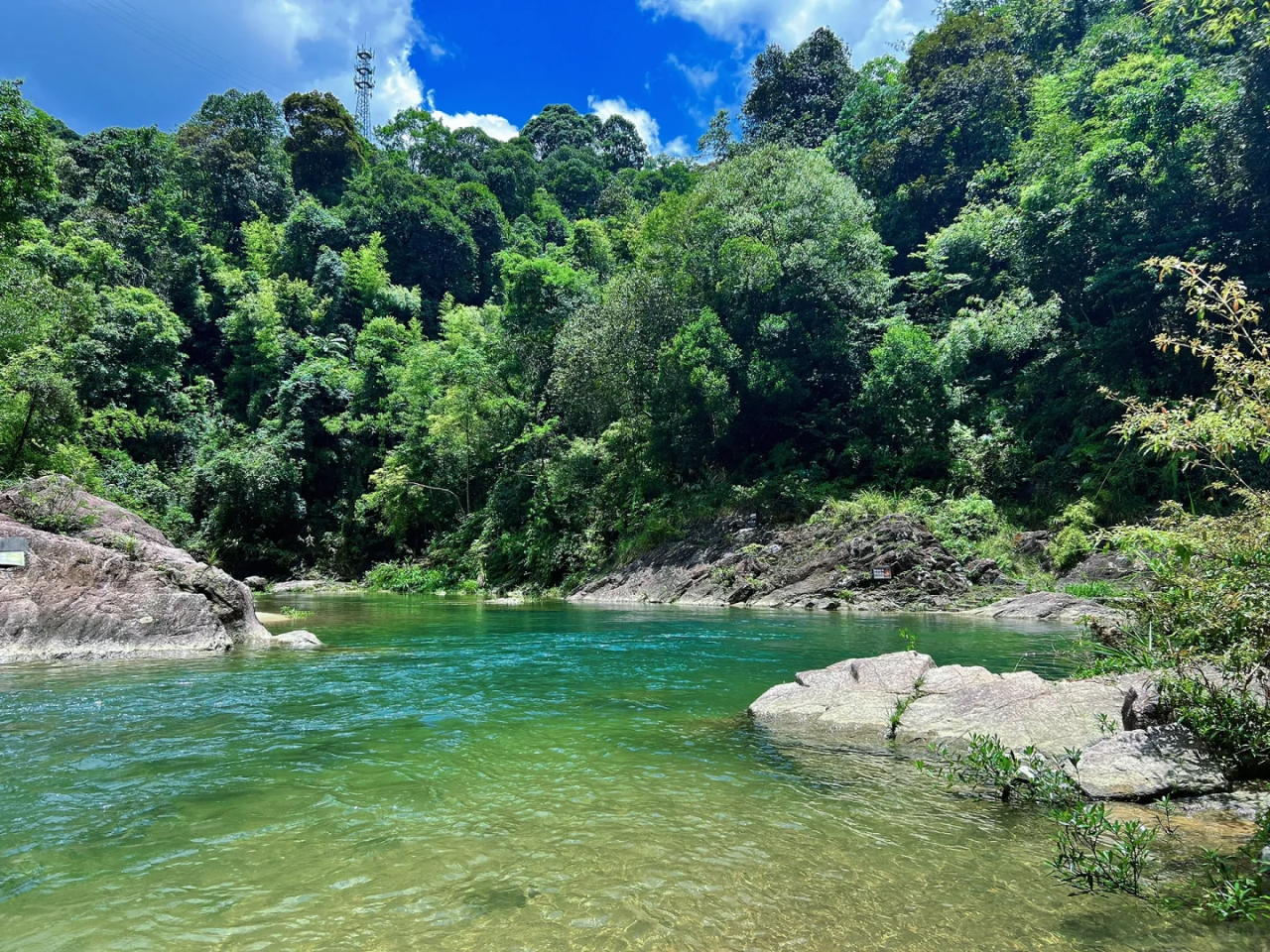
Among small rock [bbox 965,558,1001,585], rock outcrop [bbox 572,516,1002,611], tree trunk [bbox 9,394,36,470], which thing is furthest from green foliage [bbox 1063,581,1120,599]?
tree trunk [bbox 9,394,36,470]

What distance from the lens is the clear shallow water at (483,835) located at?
3.38m

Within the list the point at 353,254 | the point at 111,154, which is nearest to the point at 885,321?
the point at 353,254

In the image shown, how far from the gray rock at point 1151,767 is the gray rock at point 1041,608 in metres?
14.3

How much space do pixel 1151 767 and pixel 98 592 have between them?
585 inches

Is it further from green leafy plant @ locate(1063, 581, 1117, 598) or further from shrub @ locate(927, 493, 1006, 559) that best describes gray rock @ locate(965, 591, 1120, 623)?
shrub @ locate(927, 493, 1006, 559)

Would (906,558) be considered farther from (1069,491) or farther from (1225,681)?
(1225,681)

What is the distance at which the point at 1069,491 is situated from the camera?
25516mm

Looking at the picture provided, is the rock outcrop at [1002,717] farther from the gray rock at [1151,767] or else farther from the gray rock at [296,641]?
the gray rock at [296,641]

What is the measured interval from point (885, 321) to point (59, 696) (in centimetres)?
3013

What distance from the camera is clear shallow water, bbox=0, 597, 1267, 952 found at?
3381 millimetres

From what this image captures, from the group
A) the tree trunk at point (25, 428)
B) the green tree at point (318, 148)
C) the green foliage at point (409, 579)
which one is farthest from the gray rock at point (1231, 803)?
the green tree at point (318, 148)

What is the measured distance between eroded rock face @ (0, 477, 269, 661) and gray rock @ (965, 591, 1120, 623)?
18.8 metres

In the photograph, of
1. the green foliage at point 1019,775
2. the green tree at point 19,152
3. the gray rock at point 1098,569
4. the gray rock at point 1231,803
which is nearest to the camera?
the gray rock at point 1231,803

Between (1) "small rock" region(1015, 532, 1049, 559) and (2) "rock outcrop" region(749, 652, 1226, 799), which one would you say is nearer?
(2) "rock outcrop" region(749, 652, 1226, 799)
